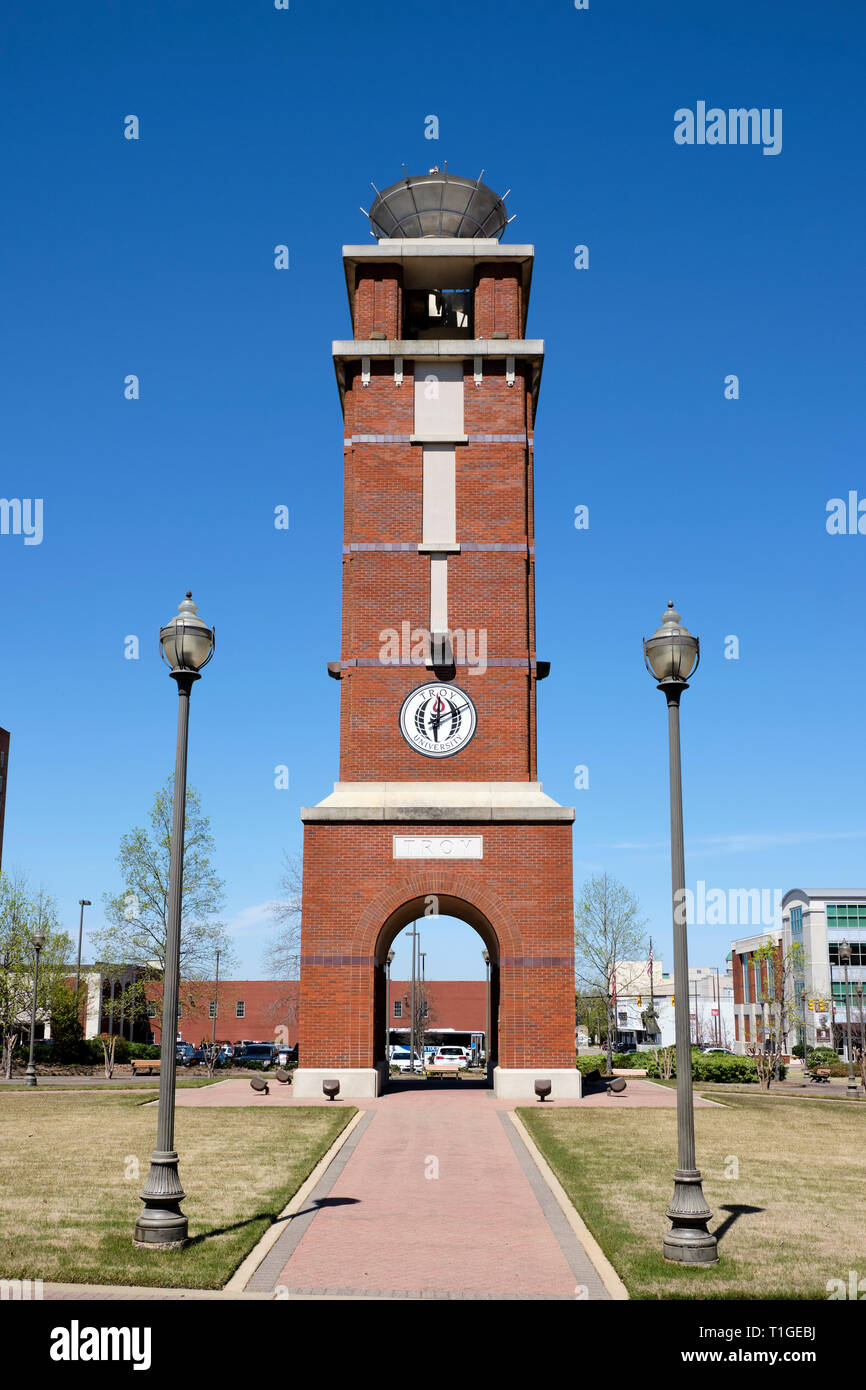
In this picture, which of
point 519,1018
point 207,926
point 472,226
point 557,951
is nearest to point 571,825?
point 557,951

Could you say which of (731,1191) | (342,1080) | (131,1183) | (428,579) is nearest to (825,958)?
(428,579)

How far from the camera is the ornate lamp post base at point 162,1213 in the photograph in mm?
10320

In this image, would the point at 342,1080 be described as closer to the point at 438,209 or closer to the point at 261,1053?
the point at 438,209

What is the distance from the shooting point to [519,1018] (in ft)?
79.6

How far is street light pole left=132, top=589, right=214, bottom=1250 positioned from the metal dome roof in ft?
72.1

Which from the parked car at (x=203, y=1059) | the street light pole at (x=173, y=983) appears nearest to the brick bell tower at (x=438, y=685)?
the street light pole at (x=173, y=983)

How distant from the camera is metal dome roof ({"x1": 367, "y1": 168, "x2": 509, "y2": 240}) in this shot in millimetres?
30594

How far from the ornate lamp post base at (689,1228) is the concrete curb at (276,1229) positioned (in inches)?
144

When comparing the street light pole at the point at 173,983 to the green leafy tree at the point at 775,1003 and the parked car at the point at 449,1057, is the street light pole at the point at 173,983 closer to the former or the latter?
the green leafy tree at the point at 775,1003

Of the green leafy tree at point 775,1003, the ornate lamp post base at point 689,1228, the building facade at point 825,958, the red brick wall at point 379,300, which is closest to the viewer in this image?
the ornate lamp post base at point 689,1228

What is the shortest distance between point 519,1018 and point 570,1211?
1182cm

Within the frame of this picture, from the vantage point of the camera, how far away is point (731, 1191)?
13945mm
